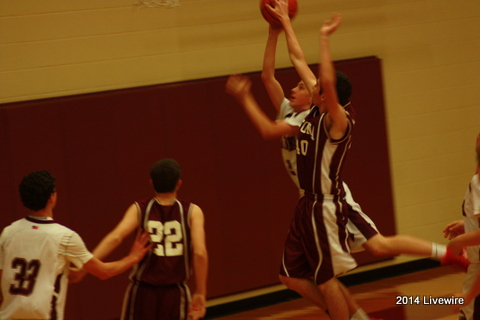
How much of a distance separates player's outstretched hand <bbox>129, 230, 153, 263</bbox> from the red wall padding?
1992 millimetres

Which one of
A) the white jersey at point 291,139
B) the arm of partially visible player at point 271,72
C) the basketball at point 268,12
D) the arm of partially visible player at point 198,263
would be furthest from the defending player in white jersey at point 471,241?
the basketball at point 268,12

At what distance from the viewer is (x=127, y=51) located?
21.0 ft

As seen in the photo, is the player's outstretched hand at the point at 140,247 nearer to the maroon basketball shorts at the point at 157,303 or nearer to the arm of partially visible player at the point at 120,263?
the arm of partially visible player at the point at 120,263

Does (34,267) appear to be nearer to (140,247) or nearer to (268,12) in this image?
(140,247)

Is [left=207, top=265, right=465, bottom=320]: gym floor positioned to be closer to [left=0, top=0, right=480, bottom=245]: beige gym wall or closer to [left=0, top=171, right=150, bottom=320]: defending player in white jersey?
[left=0, top=0, right=480, bottom=245]: beige gym wall

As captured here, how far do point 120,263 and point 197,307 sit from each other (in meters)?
0.53

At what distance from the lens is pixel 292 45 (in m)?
5.61

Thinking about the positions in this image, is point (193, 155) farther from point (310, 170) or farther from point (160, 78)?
point (310, 170)

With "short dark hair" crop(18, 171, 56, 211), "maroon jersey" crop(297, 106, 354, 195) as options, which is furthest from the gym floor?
"short dark hair" crop(18, 171, 56, 211)

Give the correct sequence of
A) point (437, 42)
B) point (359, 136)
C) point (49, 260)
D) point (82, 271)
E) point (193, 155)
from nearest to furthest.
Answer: point (49, 260)
point (82, 271)
point (193, 155)
point (359, 136)
point (437, 42)

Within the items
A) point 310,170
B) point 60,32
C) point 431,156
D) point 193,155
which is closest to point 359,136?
point 431,156

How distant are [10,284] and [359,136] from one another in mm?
4416

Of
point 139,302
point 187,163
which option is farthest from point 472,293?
point 187,163

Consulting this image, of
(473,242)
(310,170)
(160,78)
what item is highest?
(160,78)
